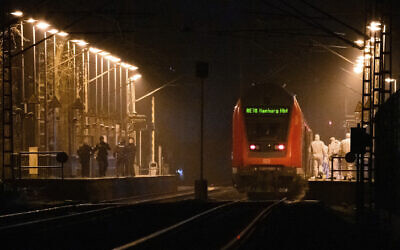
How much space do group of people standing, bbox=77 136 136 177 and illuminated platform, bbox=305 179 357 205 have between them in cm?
855

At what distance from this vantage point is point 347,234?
18141mm

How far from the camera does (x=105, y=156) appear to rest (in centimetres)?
3588

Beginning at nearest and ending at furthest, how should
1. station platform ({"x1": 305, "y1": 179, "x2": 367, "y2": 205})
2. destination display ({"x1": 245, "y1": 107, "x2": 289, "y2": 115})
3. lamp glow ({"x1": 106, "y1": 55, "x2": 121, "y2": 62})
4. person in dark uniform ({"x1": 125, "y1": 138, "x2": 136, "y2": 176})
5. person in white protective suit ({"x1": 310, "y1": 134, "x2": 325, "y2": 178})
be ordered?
destination display ({"x1": 245, "y1": 107, "x2": 289, "y2": 115}) < station platform ({"x1": 305, "y1": 179, "x2": 367, "y2": 205}) < person in dark uniform ({"x1": 125, "y1": 138, "x2": 136, "y2": 176}) < person in white protective suit ({"x1": 310, "y1": 134, "x2": 325, "y2": 178}) < lamp glow ({"x1": 106, "y1": 55, "x2": 121, "y2": 62})

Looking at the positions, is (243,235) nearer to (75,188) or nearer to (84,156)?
(75,188)

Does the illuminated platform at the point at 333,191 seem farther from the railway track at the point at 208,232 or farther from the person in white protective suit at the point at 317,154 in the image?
the railway track at the point at 208,232

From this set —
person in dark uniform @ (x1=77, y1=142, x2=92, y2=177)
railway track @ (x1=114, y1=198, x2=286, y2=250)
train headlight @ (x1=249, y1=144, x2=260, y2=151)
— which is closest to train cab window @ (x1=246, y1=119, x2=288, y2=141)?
train headlight @ (x1=249, y1=144, x2=260, y2=151)

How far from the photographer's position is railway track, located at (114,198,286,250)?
1437 centimetres

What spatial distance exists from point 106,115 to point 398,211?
27.4 meters

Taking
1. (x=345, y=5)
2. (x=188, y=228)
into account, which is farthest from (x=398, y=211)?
(x=345, y=5)

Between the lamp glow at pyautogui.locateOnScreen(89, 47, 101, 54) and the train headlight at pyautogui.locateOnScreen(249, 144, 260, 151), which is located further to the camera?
the lamp glow at pyautogui.locateOnScreen(89, 47, 101, 54)

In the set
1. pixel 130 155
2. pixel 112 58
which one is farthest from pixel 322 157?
pixel 112 58

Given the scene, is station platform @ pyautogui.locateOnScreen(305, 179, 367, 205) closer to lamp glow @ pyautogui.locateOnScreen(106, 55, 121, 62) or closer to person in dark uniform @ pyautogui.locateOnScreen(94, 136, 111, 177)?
person in dark uniform @ pyautogui.locateOnScreen(94, 136, 111, 177)

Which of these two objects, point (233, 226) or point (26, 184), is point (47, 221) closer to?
point (233, 226)

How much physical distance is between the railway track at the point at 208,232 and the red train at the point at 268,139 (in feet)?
22.9
